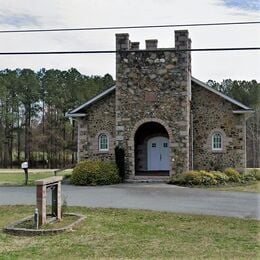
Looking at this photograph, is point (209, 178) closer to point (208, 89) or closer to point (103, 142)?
point (208, 89)

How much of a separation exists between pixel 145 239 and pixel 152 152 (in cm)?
2041

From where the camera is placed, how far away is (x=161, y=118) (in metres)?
28.3

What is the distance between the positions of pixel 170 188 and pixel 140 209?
8018 mm

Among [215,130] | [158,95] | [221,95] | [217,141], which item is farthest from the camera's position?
[217,141]

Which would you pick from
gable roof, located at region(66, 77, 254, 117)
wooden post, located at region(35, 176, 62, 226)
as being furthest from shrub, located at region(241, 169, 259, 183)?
wooden post, located at region(35, 176, 62, 226)

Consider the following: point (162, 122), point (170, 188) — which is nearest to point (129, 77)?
point (162, 122)

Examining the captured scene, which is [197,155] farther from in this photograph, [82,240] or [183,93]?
[82,240]

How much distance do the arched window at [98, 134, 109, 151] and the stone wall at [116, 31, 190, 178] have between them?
2495 mm

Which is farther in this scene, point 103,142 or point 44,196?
point 103,142

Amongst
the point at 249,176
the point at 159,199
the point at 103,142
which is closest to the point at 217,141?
the point at 249,176

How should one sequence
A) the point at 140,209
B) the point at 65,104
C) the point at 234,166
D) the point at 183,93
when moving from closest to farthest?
the point at 140,209 → the point at 183,93 → the point at 234,166 → the point at 65,104

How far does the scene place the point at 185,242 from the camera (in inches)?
453

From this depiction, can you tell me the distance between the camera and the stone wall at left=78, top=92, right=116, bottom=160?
30734 mm

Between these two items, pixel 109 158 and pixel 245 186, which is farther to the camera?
pixel 109 158
